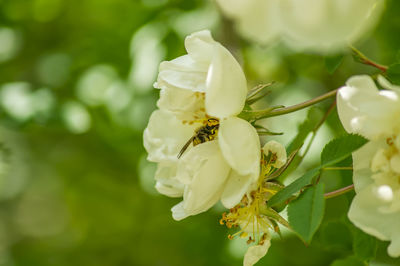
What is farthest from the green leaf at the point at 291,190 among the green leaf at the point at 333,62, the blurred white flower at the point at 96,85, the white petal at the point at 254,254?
the blurred white flower at the point at 96,85

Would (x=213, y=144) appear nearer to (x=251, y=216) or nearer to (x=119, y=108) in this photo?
(x=251, y=216)

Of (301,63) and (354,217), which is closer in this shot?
(354,217)

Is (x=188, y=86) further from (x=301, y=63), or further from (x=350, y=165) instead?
(x=301, y=63)

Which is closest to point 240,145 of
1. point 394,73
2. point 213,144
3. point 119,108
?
point 213,144

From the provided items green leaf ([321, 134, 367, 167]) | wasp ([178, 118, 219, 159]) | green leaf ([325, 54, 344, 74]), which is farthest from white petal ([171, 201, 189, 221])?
green leaf ([325, 54, 344, 74])

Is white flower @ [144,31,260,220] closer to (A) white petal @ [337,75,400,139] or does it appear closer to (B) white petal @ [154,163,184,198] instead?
(B) white petal @ [154,163,184,198]

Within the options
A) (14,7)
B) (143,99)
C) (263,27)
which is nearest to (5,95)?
(143,99)
